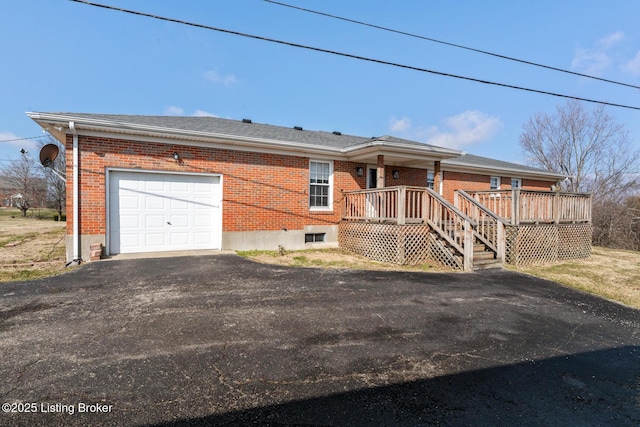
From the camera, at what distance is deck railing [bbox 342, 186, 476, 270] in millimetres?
8414

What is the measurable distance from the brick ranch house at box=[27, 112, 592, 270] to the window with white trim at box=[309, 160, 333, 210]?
0.04 meters

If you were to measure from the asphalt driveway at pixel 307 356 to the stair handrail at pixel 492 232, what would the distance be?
3.07 metres

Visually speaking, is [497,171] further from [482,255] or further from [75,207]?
[75,207]

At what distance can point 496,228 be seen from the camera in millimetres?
9539

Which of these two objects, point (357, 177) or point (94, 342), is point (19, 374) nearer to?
point (94, 342)

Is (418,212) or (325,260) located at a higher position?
(418,212)

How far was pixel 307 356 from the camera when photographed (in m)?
3.39

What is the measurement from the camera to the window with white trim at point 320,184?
37.6ft

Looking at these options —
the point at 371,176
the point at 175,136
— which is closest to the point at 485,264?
the point at 371,176

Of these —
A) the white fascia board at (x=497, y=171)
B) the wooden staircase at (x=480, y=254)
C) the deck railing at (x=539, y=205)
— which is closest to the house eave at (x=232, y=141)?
the deck railing at (x=539, y=205)

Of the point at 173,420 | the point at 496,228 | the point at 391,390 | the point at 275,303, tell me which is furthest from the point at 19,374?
the point at 496,228

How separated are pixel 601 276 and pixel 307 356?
8938 mm

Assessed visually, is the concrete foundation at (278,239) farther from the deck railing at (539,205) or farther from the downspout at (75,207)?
the deck railing at (539,205)

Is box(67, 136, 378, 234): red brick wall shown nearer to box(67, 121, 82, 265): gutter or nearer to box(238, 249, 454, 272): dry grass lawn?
box(67, 121, 82, 265): gutter
